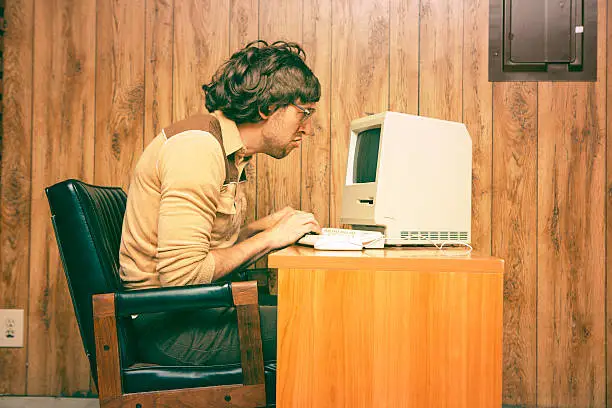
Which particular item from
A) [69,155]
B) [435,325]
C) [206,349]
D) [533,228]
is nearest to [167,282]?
[206,349]

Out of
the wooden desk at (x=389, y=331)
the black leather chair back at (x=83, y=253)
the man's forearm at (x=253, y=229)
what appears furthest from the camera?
the man's forearm at (x=253, y=229)

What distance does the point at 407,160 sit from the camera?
4.91 ft

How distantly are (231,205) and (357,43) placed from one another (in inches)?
43.9

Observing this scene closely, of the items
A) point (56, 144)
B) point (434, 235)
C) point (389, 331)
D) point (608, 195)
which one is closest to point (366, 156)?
point (434, 235)

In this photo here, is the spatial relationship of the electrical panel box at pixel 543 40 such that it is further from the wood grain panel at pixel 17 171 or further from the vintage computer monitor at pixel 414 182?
the wood grain panel at pixel 17 171

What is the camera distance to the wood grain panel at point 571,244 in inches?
86.3

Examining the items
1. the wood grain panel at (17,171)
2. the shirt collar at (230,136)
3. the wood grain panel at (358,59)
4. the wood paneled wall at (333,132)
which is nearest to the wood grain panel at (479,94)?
the wood paneled wall at (333,132)

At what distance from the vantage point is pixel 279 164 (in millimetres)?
2268

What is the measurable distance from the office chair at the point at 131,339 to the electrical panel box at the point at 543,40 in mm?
1609

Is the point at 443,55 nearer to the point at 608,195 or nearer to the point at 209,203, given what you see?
the point at 608,195

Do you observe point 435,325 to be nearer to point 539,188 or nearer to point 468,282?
point 468,282

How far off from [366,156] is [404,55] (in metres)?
0.80

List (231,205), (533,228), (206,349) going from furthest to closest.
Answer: (533,228), (231,205), (206,349)

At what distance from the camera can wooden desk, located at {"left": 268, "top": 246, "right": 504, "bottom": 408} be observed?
108 cm
